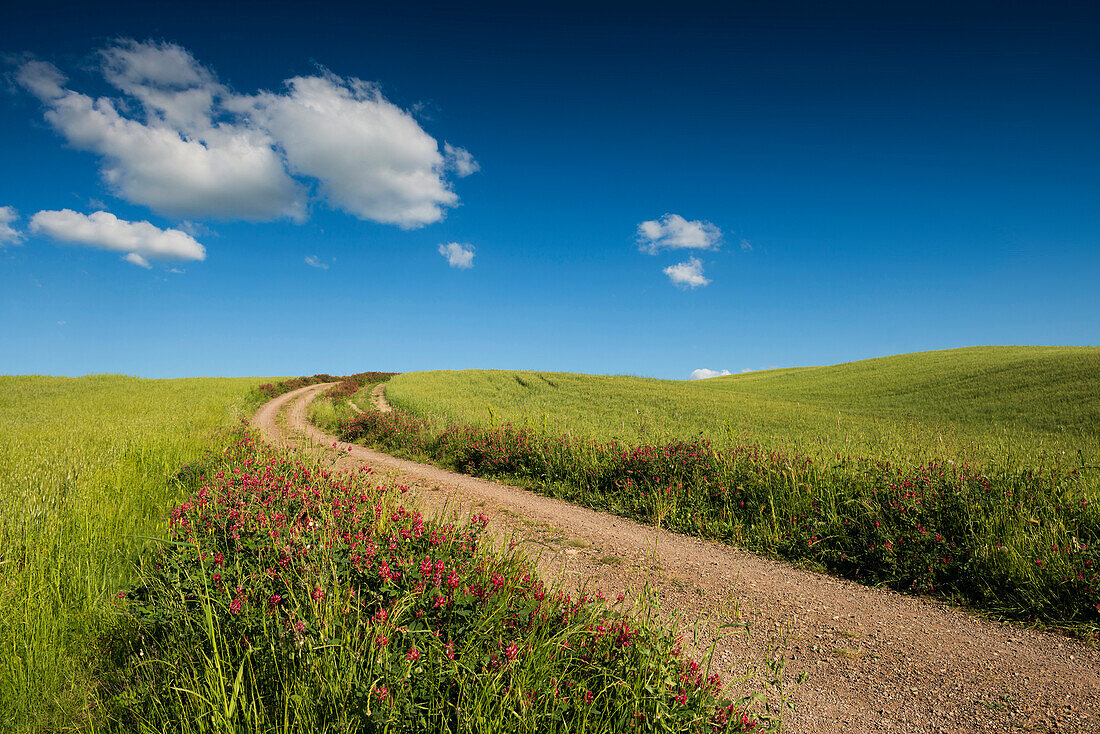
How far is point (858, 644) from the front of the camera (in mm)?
4391

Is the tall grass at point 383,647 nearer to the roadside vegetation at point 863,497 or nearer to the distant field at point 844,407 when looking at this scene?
the roadside vegetation at point 863,497

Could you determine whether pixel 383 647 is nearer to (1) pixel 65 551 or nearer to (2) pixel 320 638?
(2) pixel 320 638

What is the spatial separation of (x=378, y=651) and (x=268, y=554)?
1.69 meters

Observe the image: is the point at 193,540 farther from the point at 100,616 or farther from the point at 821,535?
the point at 821,535

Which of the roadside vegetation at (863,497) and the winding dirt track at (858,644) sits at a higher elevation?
the roadside vegetation at (863,497)

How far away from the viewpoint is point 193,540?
13.0 ft

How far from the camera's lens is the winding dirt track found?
353 centimetres

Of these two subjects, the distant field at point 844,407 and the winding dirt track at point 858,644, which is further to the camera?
the distant field at point 844,407

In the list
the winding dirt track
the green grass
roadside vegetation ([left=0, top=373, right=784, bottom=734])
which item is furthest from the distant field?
the green grass

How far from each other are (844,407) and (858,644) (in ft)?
99.5

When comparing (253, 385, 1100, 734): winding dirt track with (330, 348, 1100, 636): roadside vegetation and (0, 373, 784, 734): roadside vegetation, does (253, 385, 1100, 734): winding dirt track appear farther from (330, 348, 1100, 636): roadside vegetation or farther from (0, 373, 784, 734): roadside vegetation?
(0, 373, 784, 734): roadside vegetation

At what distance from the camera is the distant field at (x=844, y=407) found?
1438 cm

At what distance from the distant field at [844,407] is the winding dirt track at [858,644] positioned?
3.97 meters

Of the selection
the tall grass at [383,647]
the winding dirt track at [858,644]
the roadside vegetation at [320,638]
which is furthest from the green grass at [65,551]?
the winding dirt track at [858,644]
